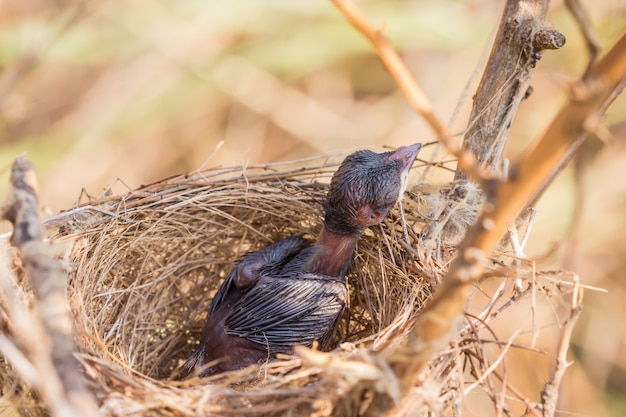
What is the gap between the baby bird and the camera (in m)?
1.67

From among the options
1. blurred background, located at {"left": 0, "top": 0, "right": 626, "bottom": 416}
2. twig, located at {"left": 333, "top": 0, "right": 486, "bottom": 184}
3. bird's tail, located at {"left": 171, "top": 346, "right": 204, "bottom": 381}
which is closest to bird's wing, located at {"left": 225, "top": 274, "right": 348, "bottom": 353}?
bird's tail, located at {"left": 171, "top": 346, "right": 204, "bottom": 381}

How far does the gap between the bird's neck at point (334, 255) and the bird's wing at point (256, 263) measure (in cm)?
12

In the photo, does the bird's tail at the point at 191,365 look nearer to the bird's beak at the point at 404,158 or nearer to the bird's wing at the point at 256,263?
the bird's wing at the point at 256,263

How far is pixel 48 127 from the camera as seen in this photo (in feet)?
9.97

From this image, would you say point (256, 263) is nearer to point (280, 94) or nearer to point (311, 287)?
point (311, 287)

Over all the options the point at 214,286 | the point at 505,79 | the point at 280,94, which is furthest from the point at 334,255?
the point at 280,94

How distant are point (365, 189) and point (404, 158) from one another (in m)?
0.15

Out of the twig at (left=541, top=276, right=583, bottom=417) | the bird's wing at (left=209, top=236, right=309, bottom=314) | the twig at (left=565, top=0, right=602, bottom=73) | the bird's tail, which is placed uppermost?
the twig at (left=565, top=0, right=602, bottom=73)

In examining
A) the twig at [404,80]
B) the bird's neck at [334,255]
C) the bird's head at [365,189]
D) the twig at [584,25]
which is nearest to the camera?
the twig at [584,25]

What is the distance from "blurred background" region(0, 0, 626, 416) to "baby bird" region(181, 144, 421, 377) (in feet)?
3.24

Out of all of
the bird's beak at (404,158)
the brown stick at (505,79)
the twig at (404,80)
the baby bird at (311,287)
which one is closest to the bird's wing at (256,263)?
the baby bird at (311,287)

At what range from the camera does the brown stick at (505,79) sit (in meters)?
1.43

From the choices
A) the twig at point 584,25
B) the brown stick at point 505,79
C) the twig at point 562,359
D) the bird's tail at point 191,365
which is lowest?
the bird's tail at point 191,365

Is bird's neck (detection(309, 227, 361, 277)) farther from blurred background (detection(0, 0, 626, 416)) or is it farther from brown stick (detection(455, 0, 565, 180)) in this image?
blurred background (detection(0, 0, 626, 416))
